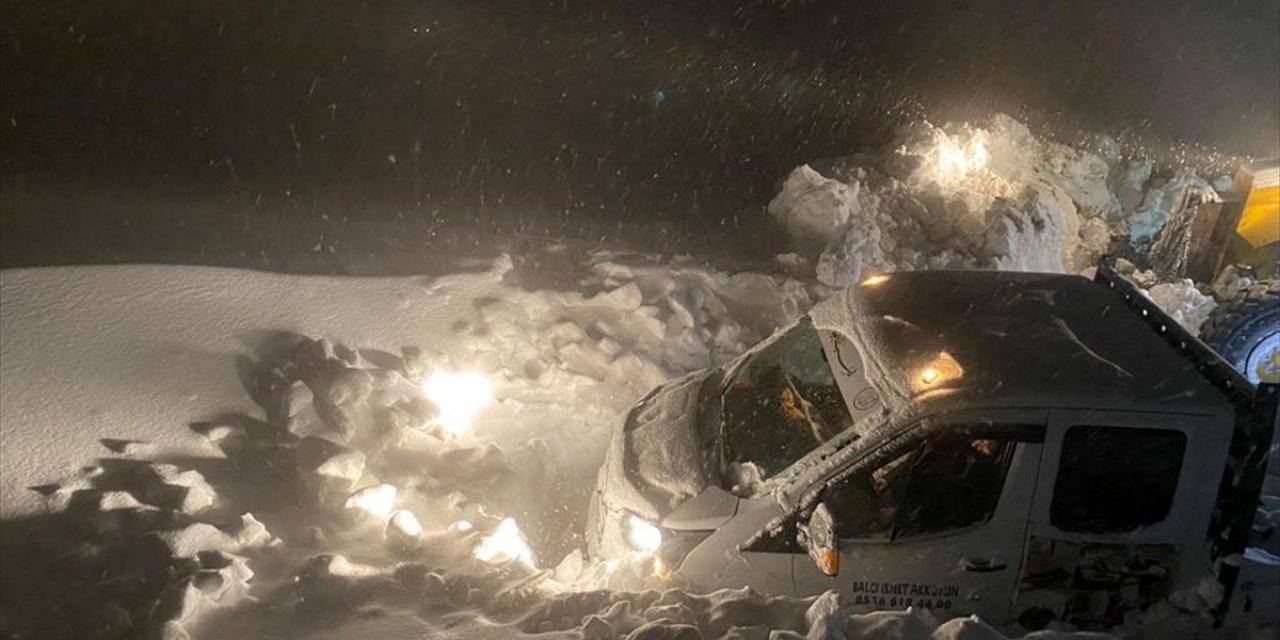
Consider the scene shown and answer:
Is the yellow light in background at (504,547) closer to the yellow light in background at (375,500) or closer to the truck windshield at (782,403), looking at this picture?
the yellow light in background at (375,500)

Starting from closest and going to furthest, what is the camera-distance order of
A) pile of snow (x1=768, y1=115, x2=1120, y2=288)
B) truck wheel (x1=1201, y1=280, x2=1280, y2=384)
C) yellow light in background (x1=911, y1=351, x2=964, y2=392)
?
1. yellow light in background (x1=911, y1=351, x2=964, y2=392)
2. truck wheel (x1=1201, y1=280, x2=1280, y2=384)
3. pile of snow (x1=768, y1=115, x2=1120, y2=288)

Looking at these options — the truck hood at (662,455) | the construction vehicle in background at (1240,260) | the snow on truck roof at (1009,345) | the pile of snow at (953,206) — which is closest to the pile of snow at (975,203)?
the pile of snow at (953,206)

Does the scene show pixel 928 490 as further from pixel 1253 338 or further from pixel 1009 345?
pixel 1253 338

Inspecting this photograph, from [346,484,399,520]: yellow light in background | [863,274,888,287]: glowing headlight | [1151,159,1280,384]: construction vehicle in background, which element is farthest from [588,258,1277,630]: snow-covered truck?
[1151,159,1280,384]: construction vehicle in background

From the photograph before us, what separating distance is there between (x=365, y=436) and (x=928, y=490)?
144 inches

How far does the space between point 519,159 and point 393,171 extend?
5.82 ft

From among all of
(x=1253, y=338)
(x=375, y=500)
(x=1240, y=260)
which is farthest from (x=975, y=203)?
(x=375, y=500)

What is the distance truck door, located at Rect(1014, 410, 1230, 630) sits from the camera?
363 cm

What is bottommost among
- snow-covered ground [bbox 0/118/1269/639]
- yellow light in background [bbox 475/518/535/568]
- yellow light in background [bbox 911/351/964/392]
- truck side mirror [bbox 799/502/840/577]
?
yellow light in background [bbox 475/518/535/568]

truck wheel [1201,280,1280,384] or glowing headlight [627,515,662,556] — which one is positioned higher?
truck wheel [1201,280,1280,384]

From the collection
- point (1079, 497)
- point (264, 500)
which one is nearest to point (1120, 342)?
point (1079, 497)

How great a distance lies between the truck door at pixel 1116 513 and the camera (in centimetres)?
363

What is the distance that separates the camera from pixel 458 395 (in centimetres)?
633

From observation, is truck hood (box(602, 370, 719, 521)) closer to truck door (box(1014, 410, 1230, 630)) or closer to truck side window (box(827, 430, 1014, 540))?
truck side window (box(827, 430, 1014, 540))
